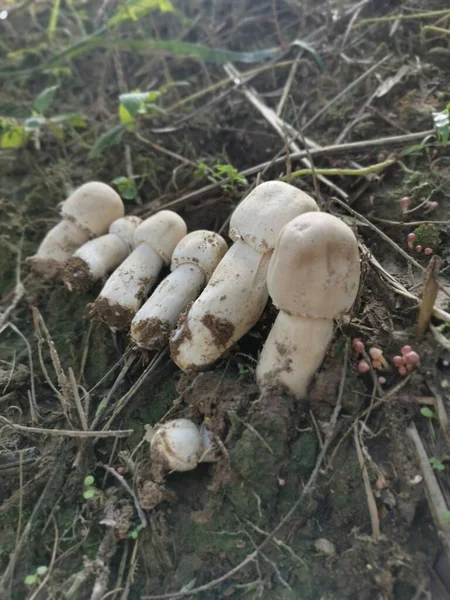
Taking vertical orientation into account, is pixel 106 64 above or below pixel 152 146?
above

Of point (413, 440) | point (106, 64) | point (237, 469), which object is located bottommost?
point (413, 440)

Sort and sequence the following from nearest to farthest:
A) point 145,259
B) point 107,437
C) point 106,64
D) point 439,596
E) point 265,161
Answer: point 439,596, point 107,437, point 145,259, point 265,161, point 106,64

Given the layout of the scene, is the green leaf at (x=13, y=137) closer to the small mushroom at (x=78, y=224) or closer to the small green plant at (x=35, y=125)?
the small green plant at (x=35, y=125)

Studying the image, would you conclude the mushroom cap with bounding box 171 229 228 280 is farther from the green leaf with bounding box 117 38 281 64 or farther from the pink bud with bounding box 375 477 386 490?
the green leaf with bounding box 117 38 281 64

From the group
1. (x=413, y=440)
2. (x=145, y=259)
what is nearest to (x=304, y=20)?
(x=145, y=259)

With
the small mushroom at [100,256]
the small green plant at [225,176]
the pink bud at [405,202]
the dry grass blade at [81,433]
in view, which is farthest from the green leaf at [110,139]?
the dry grass blade at [81,433]

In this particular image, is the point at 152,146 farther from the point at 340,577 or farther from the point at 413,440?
the point at 340,577

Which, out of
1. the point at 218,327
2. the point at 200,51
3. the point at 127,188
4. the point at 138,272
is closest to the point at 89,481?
the point at 218,327
